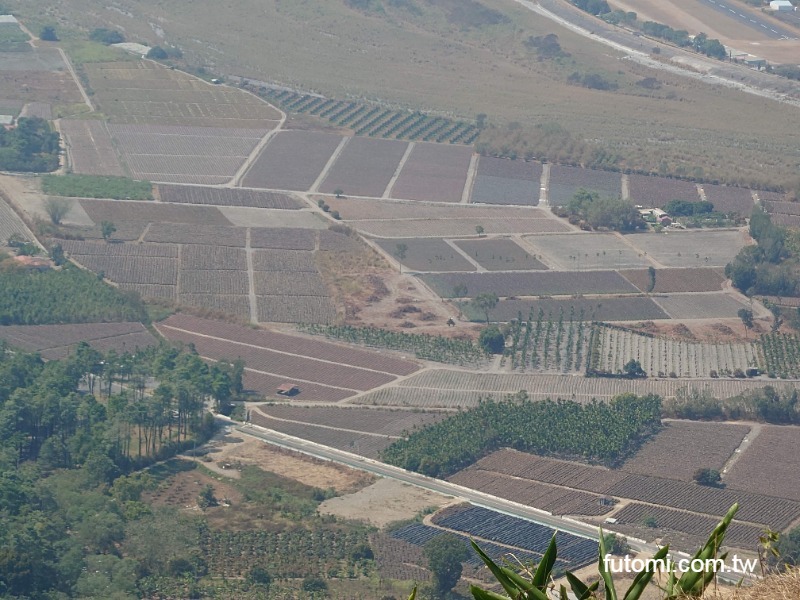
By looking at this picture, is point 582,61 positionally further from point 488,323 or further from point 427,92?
point 488,323

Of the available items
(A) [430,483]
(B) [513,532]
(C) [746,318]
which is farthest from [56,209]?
(B) [513,532]

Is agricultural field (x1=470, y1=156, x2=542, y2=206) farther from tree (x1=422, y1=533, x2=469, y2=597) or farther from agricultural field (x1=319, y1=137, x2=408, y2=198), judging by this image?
tree (x1=422, y1=533, x2=469, y2=597)

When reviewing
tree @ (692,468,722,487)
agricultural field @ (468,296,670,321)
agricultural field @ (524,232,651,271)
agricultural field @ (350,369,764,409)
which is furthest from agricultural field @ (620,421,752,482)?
agricultural field @ (524,232,651,271)

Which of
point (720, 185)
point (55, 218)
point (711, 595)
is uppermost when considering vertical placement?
point (711, 595)

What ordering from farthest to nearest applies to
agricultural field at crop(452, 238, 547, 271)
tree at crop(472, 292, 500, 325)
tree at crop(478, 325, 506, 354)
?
agricultural field at crop(452, 238, 547, 271) → tree at crop(472, 292, 500, 325) → tree at crop(478, 325, 506, 354)

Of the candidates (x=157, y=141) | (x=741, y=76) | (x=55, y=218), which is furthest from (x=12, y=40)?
(x=741, y=76)

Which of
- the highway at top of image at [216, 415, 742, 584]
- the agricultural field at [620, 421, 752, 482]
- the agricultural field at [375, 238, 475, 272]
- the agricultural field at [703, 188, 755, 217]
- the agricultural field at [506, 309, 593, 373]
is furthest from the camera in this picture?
the agricultural field at [703, 188, 755, 217]

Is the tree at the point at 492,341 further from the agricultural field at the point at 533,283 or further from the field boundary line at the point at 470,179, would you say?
the field boundary line at the point at 470,179
